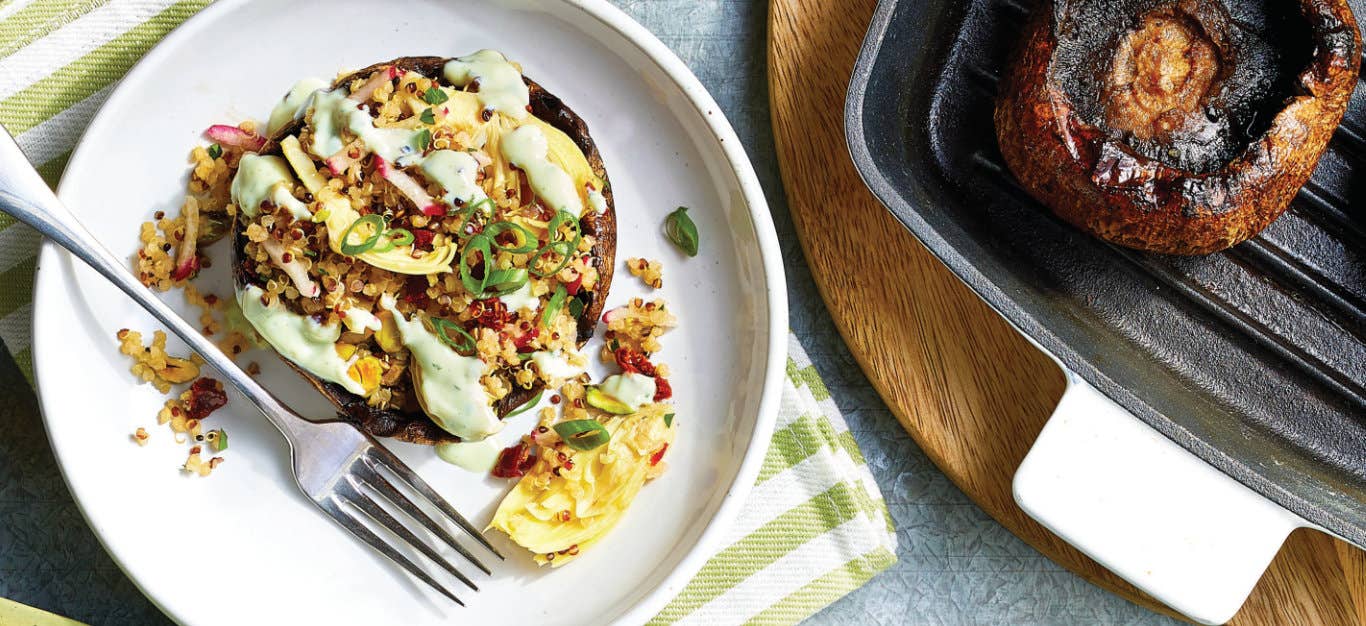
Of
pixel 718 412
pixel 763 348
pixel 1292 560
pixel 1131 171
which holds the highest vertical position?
pixel 1131 171

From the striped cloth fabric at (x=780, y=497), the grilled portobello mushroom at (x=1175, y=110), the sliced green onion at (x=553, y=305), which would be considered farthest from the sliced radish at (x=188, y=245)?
the grilled portobello mushroom at (x=1175, y=110)

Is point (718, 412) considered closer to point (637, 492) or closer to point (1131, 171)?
point (637, 492)

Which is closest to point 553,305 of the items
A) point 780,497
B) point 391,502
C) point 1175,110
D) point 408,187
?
point 408,187

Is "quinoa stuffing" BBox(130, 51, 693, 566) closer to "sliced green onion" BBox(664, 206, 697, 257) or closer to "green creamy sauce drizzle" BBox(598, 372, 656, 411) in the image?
"green creamy sauce drizzle" BBox(598, 372, 656, 411)

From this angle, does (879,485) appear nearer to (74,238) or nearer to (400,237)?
(400,237)

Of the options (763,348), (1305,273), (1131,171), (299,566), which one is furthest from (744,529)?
(1305,273)

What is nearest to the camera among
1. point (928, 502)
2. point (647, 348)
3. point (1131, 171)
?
point (1131, 171)
